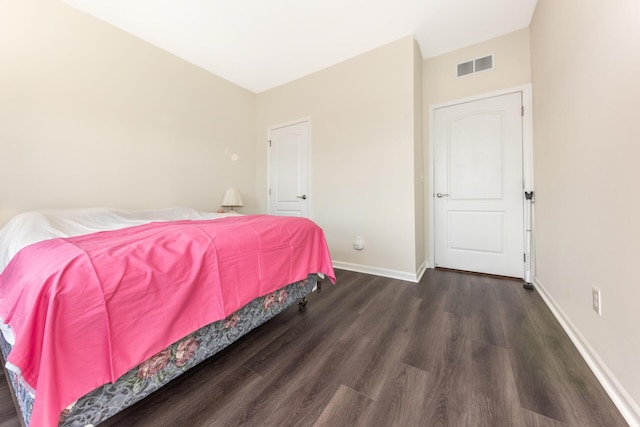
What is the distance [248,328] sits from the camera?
1390mm

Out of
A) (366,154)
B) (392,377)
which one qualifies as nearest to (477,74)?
(366,154)

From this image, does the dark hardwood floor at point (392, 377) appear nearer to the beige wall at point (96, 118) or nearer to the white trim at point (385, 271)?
the white trim at point (385, 271)

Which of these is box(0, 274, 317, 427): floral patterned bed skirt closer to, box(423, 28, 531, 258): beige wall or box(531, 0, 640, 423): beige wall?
box(531, 0, 640, 423): beige wall

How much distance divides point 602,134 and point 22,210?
12.5 ft

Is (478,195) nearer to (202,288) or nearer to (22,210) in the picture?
(202,288)

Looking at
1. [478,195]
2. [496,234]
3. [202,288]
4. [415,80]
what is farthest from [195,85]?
→ [496,234]

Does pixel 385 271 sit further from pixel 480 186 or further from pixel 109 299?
pixel 109 299

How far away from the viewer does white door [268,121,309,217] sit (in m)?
3.39

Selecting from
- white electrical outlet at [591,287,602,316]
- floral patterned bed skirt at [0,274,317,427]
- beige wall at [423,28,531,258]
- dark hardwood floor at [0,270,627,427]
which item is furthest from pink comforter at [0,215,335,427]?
beige wall at [423,28,531,258]

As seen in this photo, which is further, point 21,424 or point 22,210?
point 22,210

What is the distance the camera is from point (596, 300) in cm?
119

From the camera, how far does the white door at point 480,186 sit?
2473mm

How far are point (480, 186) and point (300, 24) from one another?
2.58m

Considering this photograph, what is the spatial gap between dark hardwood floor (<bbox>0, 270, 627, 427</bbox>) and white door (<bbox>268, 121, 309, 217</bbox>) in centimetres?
193
